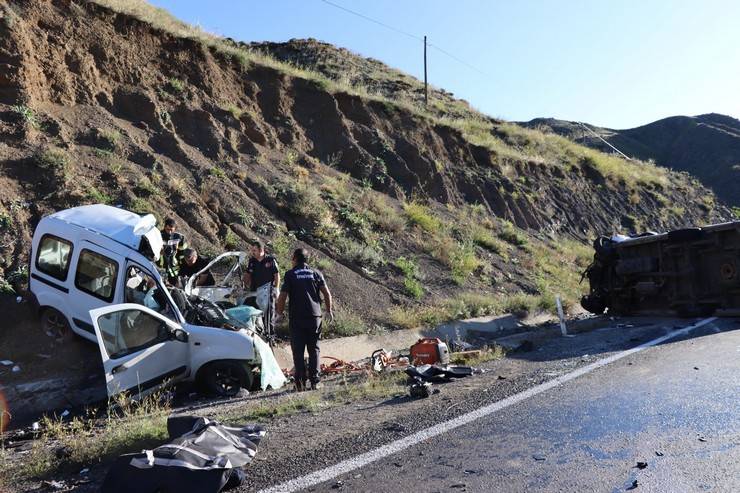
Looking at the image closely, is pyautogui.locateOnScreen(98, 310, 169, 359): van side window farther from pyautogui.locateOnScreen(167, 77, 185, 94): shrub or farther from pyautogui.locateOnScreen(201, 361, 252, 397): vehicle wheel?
pyautogui.locateOnScreen(167, 77, 185, 94): shrub

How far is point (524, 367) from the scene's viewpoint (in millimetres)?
8727

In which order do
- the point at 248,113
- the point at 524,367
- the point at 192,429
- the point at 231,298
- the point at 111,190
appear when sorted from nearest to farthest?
the point at 192,429 < the point at 524,367 < the point at 231,298 < the point at 111,190 < the point at 248,113

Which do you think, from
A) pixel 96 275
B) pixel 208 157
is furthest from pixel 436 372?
pixel 208 157

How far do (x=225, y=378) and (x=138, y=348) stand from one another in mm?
1269

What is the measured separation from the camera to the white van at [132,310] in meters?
7.86

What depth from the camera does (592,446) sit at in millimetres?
4949

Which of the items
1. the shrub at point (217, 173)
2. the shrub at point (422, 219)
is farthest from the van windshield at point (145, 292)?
the shrub at point (422, 219)

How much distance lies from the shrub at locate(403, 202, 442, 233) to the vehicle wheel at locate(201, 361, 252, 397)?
11118 mm

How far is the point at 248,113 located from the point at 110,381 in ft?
40.9

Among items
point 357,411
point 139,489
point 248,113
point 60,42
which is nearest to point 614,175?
point 248,113

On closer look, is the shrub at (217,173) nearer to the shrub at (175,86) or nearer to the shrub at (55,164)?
the shrub at (175,86)

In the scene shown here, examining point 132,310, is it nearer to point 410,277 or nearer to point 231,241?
point 231,241

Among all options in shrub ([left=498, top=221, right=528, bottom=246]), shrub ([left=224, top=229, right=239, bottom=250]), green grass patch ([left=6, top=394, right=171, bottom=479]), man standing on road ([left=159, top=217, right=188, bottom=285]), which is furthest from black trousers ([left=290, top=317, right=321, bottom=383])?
shrub ([left=498, top=221, right=528, bottom=246])

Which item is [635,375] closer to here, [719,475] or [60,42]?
[719,475]
